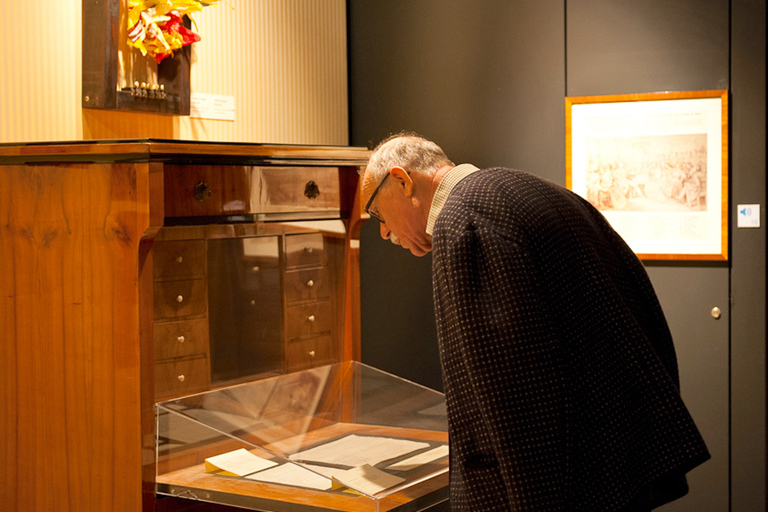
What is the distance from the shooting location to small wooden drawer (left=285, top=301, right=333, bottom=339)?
267cm

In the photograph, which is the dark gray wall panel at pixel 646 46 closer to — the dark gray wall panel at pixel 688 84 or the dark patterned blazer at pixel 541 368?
the dark gray wall panel at pixel 688 84

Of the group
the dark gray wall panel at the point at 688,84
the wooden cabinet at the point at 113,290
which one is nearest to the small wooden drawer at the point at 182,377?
the wooden cabinet at the point at 113,290

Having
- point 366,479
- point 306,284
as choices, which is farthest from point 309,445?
point 306,284

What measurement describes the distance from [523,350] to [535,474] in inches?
8.5

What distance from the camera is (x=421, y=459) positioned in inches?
83.0

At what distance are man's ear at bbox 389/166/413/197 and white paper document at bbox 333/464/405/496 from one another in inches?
26.5

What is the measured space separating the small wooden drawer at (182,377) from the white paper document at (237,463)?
8.5 inches

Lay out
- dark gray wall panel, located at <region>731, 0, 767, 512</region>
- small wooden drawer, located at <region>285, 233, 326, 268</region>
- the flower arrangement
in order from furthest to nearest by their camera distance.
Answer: dark gray wall panel, located at <region>731, 0, 767, 512</region> → the flower arrangement → small wooden drawer, located at <region>285, 233, 326, 268</region>

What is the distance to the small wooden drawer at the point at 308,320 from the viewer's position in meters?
2.67

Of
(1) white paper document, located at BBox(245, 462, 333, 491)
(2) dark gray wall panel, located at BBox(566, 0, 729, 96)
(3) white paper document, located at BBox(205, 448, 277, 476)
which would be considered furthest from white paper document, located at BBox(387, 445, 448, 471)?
(2) dark gray wall panel, located at BBox(566, 0, 729, 96)

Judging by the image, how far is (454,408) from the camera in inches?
60.1

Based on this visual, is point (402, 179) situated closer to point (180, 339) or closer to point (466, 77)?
point (180, 339)

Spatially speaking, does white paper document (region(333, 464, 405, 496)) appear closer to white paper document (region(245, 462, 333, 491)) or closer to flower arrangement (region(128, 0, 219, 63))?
white paper document (region(245, 462, 333, 491))

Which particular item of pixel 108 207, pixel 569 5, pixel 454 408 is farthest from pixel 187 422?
pixel 569 5
